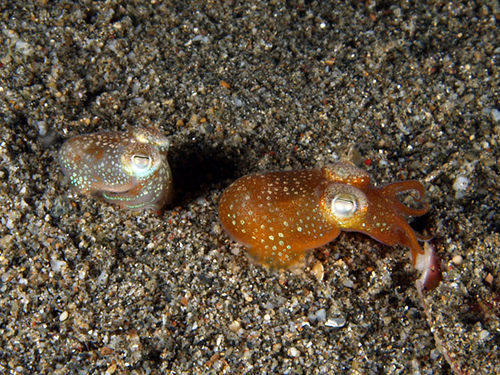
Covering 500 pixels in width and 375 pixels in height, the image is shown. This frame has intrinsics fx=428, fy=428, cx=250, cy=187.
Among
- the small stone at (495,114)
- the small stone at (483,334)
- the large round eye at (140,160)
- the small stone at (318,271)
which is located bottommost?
the small stone at (318,271)

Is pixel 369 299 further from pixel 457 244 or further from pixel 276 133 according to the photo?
pixel 276 133

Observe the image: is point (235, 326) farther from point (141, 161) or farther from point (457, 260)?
point (457, 260)

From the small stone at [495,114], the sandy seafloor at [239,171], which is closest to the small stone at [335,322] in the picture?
the sandy seafloor at [239,171]

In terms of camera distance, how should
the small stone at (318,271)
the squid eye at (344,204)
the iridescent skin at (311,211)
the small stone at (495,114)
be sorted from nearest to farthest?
1. the squid eye at (344,204)
2. the iridescent skin at (311,211)
3. the small stone at (318,271)
4. the small stone at (495,114)

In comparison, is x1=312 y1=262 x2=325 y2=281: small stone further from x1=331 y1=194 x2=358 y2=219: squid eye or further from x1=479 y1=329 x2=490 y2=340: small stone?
x1=479 y1=329 x2=490 y2=340: small stone

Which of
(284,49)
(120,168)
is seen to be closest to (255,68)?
(284,49)

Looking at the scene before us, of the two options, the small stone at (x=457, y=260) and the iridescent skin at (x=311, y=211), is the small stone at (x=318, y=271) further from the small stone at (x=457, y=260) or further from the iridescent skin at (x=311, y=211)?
the small stone at (x=457, y=260)

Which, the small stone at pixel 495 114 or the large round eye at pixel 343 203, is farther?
the small stone at pixel 495 114

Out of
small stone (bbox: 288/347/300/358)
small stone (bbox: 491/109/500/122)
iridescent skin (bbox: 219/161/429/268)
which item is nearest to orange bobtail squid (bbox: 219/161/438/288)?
iridescent skin (bbox: 219/161/429/268)

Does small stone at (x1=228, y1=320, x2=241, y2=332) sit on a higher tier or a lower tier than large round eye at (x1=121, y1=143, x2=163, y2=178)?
lower

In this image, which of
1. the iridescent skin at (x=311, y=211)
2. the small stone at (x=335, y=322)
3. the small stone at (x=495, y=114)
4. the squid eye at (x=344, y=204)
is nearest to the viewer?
the squid eye at (x=344, y=204)
